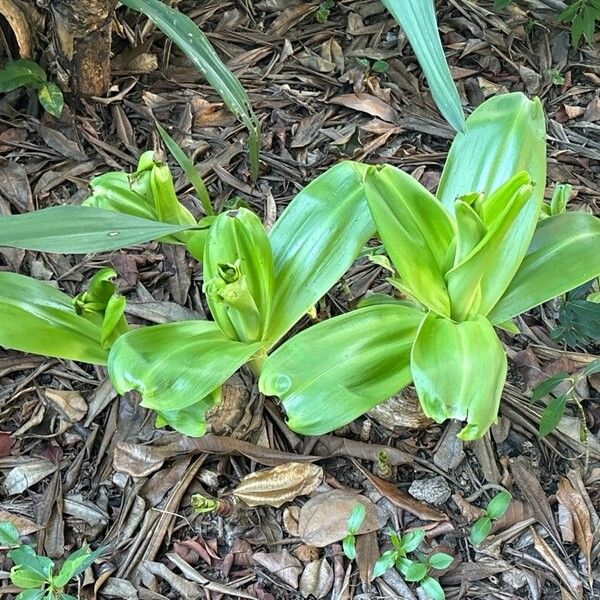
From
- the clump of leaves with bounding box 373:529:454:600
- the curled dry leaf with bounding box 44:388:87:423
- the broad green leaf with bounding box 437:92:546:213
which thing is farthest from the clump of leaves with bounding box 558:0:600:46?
the curled dry leaf with bounding box 44:388:87:423

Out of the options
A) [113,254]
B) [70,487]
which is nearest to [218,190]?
[113,254]

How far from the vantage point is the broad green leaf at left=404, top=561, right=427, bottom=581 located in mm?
910

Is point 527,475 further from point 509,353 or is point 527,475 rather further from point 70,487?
point 70,487

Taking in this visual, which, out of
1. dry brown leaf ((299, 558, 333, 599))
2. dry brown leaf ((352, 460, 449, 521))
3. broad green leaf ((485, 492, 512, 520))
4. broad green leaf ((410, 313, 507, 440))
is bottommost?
dry brown leaf ((299, 558, 333, 599))

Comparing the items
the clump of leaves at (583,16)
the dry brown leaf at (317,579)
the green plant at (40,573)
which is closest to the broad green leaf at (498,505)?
the dry brown leaf at (317,579)

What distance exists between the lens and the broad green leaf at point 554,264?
0.79 meters

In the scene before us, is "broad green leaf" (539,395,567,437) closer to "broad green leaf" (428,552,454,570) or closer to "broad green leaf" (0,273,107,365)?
"broad green leaf" (428,552,454,570)

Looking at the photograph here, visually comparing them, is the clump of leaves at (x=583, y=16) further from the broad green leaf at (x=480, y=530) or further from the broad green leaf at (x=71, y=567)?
the broad green leaf at (x=71, y=567)

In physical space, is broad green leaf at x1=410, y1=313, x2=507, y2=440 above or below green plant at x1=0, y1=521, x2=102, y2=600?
above

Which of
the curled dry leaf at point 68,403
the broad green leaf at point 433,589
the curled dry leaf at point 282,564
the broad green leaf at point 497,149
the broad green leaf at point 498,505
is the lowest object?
the curled dry leaf at point 282,564

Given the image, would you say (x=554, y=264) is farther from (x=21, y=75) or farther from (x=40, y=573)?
(x=21, y=75)

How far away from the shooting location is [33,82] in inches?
50.2

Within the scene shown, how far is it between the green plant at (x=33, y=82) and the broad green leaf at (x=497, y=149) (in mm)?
766

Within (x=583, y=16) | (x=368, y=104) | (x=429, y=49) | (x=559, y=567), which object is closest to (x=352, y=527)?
(x=559, y=567)
